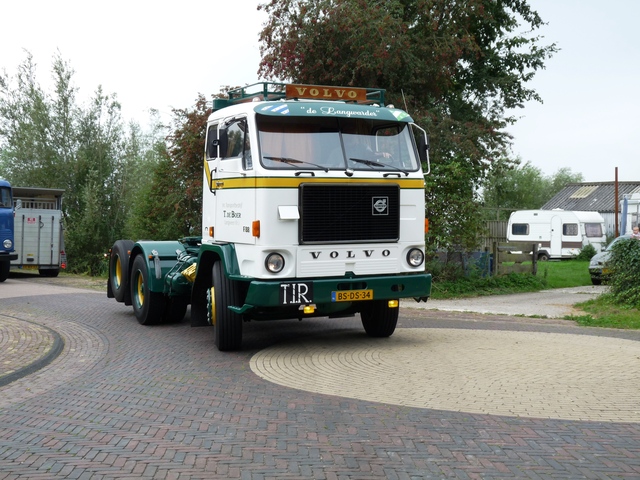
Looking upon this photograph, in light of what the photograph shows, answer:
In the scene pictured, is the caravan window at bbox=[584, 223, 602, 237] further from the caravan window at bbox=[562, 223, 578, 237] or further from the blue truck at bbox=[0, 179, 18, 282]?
the blue truck at bbox=[0, 179, 18, 282]

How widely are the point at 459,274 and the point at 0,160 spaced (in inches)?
988

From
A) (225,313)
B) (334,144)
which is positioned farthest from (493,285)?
(225,313)

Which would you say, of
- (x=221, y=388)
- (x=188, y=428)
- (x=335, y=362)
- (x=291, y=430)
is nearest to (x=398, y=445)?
(x=291, y=430)

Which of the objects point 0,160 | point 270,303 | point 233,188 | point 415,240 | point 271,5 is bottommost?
point 270,303

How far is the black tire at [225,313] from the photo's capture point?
31.2 feet

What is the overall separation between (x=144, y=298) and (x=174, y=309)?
0.54 meters

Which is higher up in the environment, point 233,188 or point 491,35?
point 491,35

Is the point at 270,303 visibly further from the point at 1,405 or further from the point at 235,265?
the point at 1,405

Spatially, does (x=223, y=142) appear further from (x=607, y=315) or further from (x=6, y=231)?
(x=6, y=231)

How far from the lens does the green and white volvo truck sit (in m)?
9.06

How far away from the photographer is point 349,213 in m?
9.38

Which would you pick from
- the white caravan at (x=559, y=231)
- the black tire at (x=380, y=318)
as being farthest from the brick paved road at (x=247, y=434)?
the white caravan at (x=559, y=231)

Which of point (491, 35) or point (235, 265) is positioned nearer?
point (235, 265)

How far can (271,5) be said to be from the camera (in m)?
22.6
